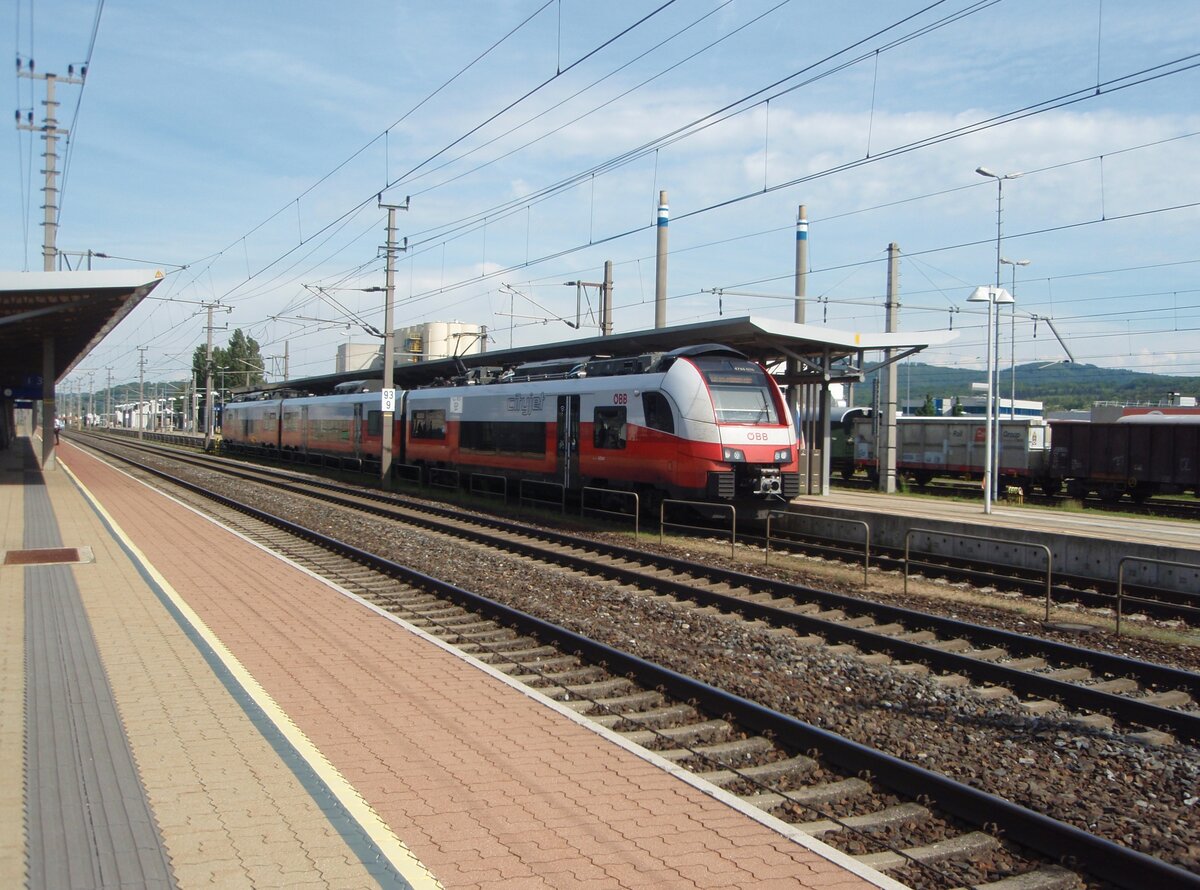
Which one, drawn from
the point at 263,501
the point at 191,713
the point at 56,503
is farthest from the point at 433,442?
the point at 191,713

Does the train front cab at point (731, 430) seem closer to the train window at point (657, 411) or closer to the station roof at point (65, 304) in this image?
the train window at point (657, 411)

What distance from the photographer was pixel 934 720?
23.2ft

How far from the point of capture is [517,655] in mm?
8969

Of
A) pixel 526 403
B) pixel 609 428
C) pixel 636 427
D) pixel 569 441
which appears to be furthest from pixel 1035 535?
pixel 526 403

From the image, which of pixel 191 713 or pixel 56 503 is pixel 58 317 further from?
pixel 191 713

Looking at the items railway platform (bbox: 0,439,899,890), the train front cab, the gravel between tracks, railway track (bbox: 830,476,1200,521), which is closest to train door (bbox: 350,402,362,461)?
railway track (bbox: 830,476,1200,521)

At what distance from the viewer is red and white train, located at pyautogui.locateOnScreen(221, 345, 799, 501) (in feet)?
56.3

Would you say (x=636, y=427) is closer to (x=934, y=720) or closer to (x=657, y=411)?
(x=657, y=411)

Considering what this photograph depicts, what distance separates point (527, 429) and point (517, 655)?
13.8m

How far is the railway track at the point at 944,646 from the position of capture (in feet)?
24.3

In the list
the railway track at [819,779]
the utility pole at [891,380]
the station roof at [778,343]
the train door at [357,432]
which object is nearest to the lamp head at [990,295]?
the station roof at [778,343]

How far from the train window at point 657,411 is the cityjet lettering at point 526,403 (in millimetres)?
4142

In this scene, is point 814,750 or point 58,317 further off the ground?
point 58,317

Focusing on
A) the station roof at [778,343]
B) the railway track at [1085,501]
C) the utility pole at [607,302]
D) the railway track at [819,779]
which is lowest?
the railway track at [819,779]
